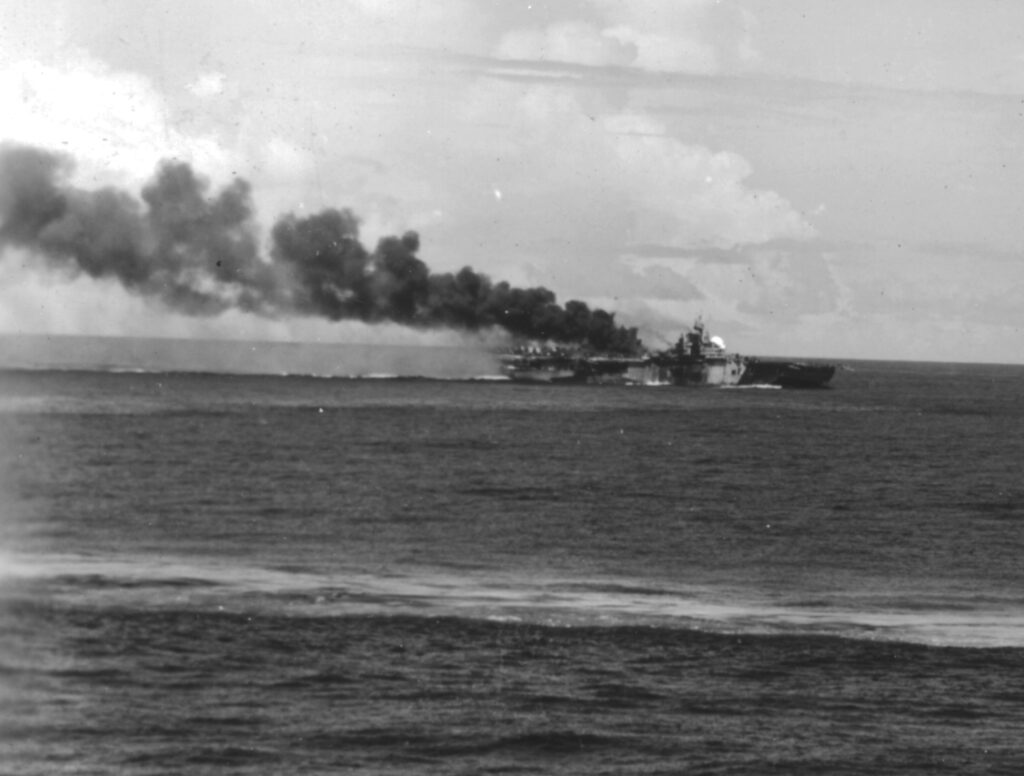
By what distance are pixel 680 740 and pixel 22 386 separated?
177066 mm

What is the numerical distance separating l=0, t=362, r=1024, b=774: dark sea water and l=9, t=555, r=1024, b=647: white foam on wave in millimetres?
226

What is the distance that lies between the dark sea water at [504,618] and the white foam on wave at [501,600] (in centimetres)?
23

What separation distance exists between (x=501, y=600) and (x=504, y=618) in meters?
4.03

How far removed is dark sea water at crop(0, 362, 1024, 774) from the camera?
3422 centimetres

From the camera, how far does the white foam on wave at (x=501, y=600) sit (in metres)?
47.7

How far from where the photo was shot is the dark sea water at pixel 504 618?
34219 millimetres

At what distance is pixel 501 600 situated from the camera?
51.3m

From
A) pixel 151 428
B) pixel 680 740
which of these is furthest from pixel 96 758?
pixel 151 428

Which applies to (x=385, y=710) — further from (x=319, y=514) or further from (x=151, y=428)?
(x=151, y=428)

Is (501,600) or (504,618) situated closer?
(504,618)

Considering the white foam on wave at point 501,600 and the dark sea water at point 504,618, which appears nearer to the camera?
the dark sea water at point 504,618

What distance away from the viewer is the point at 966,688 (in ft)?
129

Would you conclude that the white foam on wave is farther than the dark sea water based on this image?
Yes

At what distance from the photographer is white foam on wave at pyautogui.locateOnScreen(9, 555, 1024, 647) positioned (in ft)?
156
